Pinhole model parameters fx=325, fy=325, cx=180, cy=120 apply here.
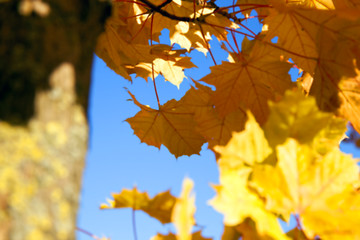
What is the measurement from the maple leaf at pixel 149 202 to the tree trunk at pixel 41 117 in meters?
0.21

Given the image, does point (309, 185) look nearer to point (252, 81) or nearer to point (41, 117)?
point (41, 117)

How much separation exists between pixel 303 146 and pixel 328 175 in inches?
2.3

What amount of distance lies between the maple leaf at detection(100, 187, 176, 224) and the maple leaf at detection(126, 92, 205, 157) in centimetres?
55

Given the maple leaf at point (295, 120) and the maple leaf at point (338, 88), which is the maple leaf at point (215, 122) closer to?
the maple leaf at point (338, 88)

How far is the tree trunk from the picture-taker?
14.1 inches

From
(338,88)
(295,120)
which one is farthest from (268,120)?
(338,88)

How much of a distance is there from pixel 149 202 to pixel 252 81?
1.78ft

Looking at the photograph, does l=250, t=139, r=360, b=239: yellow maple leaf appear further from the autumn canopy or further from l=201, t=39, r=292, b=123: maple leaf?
l=201, t=39, r=292, b=123: maple leaf

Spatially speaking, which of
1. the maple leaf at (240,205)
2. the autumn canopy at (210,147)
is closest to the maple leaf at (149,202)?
the autumn canopy at (210,147)

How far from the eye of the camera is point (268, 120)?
53cm

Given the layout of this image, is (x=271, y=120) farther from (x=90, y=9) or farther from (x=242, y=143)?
(x=90, y=9)

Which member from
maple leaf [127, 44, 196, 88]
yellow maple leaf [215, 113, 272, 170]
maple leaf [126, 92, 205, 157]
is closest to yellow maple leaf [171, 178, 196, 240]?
yellow maple leaf [215, 113, 272, 170]

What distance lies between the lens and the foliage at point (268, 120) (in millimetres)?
500

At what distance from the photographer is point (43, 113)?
0.39 meters
